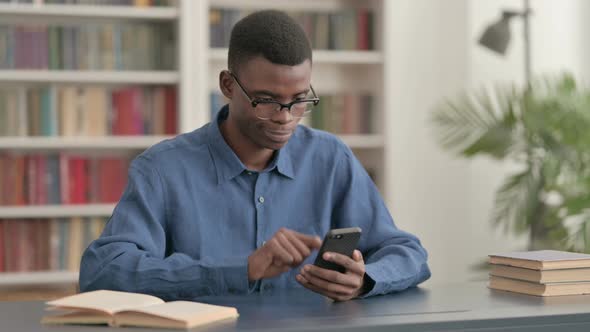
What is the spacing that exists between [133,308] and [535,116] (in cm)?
270

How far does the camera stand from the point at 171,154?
2092mm

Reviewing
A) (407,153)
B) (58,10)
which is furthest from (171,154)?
(407,153)

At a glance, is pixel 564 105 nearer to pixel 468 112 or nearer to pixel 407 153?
pixel 468 112

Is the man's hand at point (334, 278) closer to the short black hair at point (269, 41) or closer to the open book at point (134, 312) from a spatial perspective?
the open book at point (134, 312)

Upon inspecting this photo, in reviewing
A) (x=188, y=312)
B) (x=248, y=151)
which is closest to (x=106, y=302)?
(x=188, y=312)

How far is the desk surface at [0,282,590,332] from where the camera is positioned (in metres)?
1.52

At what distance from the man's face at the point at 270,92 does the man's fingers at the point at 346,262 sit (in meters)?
0.36

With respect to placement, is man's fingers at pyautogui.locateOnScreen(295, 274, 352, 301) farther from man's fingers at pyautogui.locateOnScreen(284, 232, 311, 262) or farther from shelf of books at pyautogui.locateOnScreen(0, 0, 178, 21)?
shelf of books at pyautogui.locateOnScreen(0, 0, 178, 21)

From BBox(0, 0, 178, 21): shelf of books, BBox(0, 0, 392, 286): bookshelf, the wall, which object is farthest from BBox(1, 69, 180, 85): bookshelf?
the wall

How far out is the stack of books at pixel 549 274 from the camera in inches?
72.1

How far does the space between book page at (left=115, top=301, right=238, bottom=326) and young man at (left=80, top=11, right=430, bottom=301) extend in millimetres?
202

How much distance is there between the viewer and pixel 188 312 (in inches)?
59.2

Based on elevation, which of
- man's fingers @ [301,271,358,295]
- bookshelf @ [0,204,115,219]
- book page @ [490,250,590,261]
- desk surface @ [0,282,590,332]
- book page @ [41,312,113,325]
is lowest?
bookshelf @ [0,204,115,219]

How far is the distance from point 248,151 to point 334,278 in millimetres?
489
